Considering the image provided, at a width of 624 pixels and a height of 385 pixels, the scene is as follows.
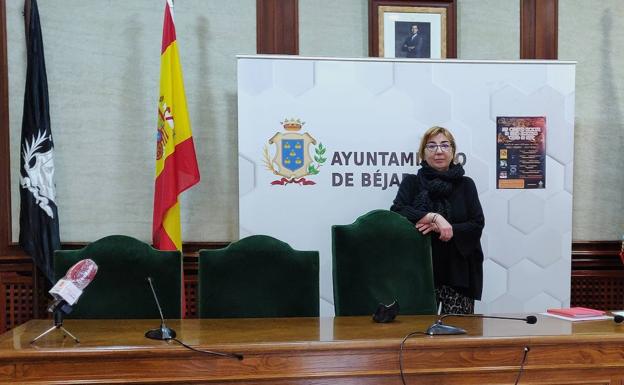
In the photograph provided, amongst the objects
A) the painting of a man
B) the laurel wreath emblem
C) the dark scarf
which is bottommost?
the dark scarf

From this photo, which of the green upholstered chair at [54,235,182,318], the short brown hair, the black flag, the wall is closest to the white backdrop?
the short brown hair

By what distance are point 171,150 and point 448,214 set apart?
1.49m

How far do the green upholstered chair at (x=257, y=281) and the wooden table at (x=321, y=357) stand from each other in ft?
1.80

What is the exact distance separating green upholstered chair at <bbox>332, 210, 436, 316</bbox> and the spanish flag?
3.20 ft

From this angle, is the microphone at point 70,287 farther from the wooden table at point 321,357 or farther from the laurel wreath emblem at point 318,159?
the laurel wreath emblem at point 318,159

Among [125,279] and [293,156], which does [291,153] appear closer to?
[293,156]

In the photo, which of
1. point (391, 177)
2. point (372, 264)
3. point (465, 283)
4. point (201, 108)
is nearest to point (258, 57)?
point (201, 108)

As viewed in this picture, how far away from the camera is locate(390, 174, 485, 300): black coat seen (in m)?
2.72

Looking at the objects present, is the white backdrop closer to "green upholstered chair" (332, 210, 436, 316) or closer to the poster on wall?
the poster on wall

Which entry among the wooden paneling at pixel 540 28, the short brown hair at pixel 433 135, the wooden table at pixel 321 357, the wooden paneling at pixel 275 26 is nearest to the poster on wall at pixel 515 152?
the short brown hair at pixel 433 135

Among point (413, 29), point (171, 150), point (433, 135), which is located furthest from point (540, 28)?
point (171, 150)

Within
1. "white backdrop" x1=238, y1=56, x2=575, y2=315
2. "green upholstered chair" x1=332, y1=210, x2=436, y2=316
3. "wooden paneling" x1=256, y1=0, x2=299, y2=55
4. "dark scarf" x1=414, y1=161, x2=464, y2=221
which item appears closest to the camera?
"green upholstered chair" x1=332, y1=210, x2=436, y2=316

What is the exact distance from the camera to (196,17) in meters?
3.35

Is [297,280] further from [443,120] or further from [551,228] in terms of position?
[551,228]
